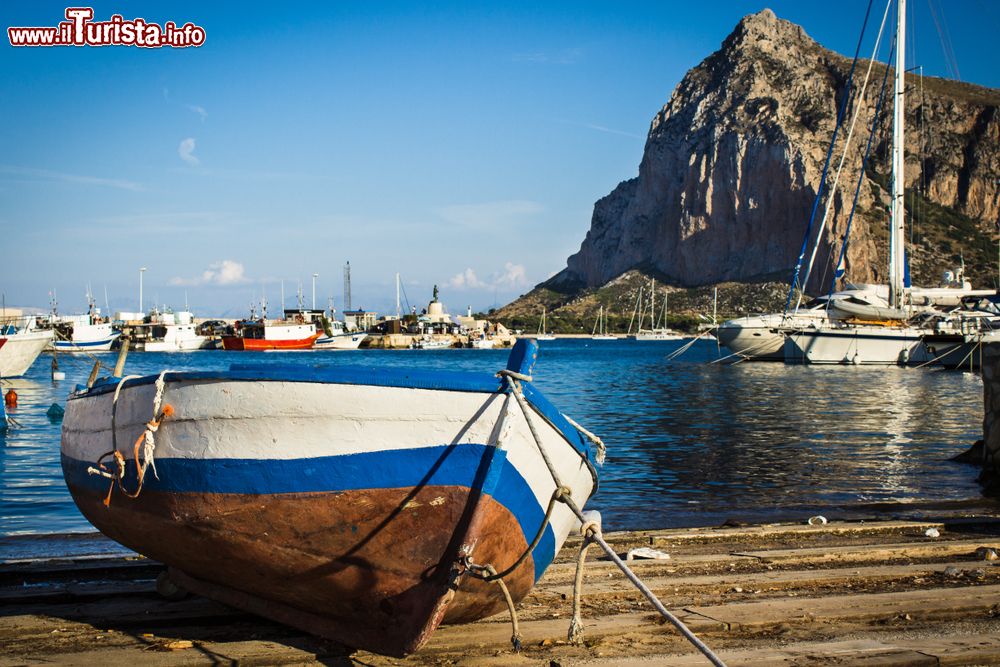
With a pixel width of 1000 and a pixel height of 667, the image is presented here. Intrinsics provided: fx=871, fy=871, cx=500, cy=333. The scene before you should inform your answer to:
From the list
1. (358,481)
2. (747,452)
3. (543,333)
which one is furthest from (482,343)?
(358,481)

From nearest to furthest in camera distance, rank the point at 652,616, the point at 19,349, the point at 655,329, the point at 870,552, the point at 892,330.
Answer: the point at 652,616, the point at 870,552, the point at 19,349, the point at 892,330, the point at 655,329

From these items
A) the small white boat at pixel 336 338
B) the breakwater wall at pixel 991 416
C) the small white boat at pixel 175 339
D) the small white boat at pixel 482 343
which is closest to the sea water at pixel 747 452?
the breakwater wall at pixel 991 416

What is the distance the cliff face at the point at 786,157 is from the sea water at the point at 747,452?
419ft

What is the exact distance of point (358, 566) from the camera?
469 cm

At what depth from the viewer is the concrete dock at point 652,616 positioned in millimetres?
4840

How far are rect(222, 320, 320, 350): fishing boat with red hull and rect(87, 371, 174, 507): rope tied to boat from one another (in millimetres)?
94123

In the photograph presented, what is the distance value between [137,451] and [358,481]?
1.38 metres

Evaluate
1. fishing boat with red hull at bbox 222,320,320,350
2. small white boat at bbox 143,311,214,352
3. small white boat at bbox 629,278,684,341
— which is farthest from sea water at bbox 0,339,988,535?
small white boat at bbox 629,278,684,341

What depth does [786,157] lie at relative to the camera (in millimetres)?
161000

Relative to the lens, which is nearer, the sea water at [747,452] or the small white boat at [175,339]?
the sea water at [747,452]

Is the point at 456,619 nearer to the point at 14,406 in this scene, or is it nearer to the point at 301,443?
the point at 301,443

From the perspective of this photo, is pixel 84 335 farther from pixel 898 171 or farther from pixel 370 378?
pixel 370 378

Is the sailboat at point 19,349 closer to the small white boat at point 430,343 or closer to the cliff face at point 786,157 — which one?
the small white boat at point 430,343

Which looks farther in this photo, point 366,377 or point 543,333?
point 543,333
